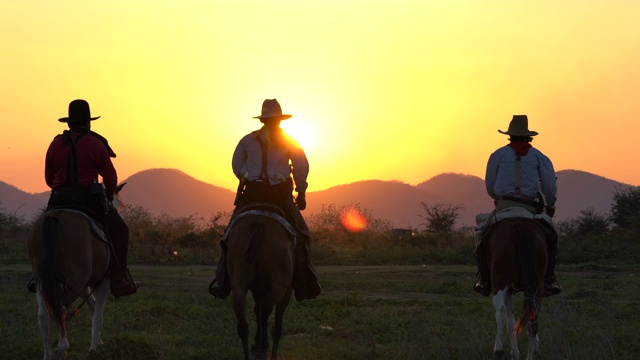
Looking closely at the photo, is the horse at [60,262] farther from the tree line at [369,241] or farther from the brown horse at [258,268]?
the tree line at [369,241]

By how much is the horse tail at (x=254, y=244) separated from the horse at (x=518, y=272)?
2684mm

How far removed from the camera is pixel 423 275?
23.9 meters

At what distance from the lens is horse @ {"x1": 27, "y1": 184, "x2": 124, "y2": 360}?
9500 mm

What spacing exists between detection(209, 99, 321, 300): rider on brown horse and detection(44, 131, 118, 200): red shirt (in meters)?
1.40

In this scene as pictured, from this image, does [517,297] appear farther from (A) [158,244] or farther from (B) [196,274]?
(A) [158,244]

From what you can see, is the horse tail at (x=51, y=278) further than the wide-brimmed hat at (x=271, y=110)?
No

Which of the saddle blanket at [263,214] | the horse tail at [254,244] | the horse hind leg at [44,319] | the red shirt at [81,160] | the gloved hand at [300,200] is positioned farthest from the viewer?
the gloved hand at [300,200]

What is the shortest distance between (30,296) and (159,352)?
701 cm

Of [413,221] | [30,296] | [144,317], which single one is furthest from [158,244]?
[413,221]

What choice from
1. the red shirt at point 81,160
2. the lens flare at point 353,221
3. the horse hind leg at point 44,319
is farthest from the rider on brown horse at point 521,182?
the lens flare at point 353,221

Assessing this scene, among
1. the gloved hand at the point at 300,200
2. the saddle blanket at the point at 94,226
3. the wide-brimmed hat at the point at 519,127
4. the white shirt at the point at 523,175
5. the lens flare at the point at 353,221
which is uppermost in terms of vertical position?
the lens flare at the point at 353,221

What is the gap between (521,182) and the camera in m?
11.3

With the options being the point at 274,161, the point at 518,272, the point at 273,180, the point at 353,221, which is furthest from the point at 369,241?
the point at 273,180

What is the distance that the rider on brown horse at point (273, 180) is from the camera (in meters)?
10.3
